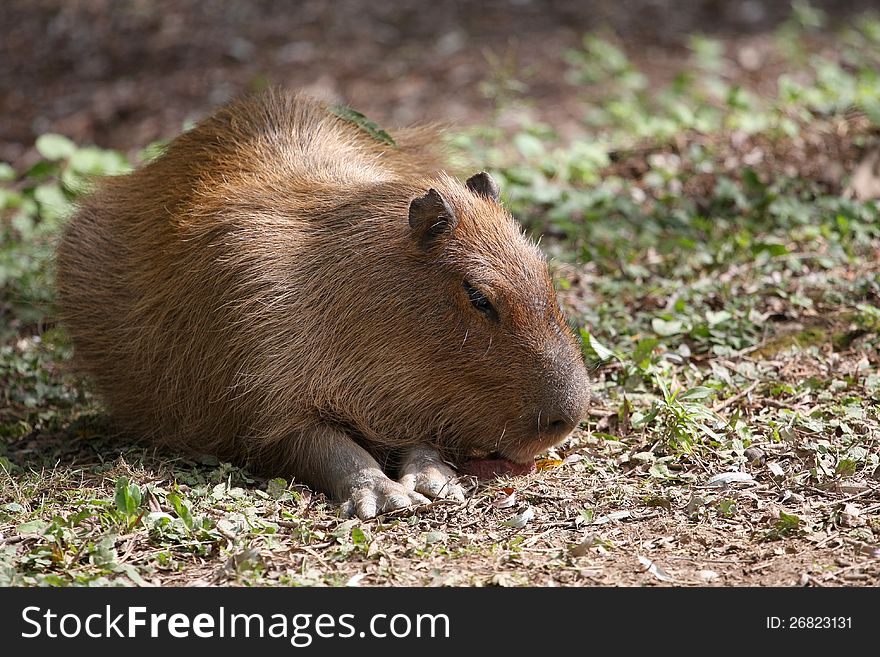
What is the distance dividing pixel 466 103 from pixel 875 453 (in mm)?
6399

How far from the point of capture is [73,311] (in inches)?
218

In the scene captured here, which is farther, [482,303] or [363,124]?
[363,124]

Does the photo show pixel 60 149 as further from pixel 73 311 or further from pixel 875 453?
pixel 875 453

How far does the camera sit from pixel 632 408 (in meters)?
5.01

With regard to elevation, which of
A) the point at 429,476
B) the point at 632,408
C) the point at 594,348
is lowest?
the point at 429,476

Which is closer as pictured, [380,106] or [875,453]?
[875,453]

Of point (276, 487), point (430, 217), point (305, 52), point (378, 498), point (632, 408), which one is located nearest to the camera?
point (378, 498)

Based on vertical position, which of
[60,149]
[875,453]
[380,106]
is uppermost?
[380,106]

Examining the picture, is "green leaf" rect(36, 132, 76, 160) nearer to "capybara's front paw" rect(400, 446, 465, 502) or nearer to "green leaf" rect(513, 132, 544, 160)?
"green leaf" rect(513, 132, 544, 160)

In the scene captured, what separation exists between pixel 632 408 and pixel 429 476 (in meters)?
1.06

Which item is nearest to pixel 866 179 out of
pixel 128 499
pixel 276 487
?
pixel 276 487

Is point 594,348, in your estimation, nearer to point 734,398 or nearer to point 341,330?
point 734,398

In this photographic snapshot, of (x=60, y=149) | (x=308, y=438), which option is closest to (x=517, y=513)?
(x=308, y=438)

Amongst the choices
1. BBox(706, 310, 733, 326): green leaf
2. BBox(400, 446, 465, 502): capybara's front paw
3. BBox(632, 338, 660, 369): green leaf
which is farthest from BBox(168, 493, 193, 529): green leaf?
BBox(706, 310, 733, 326): green leaf
